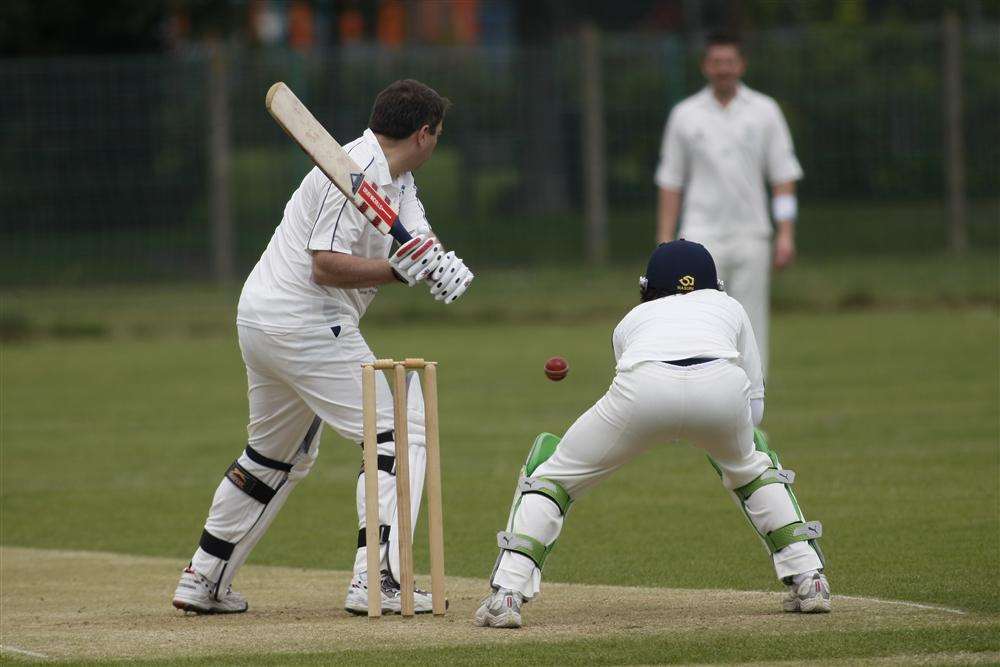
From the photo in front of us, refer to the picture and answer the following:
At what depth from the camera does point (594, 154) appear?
19.5 m

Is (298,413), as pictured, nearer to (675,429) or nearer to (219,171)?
(675,429)

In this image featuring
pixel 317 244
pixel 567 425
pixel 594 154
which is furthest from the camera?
pixel 594 154

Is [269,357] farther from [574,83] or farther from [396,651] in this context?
[574,83]

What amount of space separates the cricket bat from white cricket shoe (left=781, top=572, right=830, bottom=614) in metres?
1.94

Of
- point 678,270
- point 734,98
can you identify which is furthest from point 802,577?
point 734,98

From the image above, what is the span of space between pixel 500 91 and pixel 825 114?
379 centimetres

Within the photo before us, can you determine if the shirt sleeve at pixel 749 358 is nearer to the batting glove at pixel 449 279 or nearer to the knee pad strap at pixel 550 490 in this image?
the knee pad strap at pixel 550 490

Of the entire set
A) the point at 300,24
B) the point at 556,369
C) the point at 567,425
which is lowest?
the point at 567,425

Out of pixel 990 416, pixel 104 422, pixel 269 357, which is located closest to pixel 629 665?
pixel 269 357

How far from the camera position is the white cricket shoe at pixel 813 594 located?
6188 millimetres

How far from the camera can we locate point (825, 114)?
1988 cm

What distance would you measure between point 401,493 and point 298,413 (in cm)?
73

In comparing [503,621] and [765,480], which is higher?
[765,480]

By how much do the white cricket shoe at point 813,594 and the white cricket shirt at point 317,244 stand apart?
195 cm
